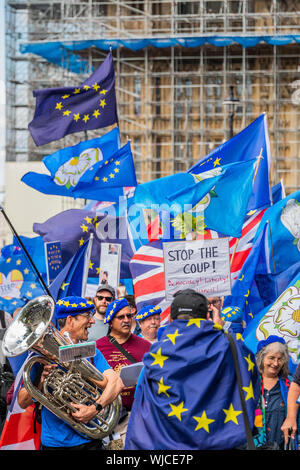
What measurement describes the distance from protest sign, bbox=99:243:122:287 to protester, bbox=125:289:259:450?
615 centimetres

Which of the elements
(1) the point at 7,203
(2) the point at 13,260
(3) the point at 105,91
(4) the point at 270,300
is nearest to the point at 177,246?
(4) the point at 270,300

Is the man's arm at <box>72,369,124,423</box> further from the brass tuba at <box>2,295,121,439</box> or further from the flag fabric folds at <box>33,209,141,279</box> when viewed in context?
the flag fabric folds at <box>33,209,141,279</box>

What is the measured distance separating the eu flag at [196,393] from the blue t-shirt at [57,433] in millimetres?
935

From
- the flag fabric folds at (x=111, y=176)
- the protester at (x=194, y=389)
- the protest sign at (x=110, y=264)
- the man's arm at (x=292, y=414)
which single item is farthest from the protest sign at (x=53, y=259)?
the protester at (x=194, y=389)

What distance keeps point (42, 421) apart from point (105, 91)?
8.12 metres

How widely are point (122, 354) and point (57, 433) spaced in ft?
3.27

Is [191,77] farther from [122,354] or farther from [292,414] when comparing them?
[292,414]

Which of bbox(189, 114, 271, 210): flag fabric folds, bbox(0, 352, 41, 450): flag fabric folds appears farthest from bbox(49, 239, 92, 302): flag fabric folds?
bbox(0, 352, 41, 450): flag fabric folds

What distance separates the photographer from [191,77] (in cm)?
3853

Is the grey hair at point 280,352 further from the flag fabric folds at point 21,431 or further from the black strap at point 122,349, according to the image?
the flag fabric folds at point 21,431

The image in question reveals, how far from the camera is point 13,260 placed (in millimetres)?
14070

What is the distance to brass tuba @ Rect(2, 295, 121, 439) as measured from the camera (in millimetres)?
4773

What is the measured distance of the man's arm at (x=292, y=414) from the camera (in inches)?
215
